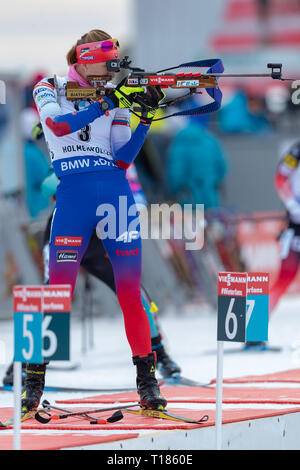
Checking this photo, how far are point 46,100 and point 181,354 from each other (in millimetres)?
3596

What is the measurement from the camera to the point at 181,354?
8383 millimetres

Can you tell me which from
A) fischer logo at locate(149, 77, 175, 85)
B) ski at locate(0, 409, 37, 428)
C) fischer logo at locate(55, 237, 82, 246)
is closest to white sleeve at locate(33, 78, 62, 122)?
fischer logo at locate(149, 77, 175, 85)

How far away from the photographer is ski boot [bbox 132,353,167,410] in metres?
5.22

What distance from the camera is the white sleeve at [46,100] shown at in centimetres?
512

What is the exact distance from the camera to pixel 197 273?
1112 cm

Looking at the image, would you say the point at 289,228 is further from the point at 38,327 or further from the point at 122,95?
the point at 38,327

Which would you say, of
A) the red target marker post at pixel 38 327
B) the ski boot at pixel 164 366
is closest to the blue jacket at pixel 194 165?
the ski boot at pixel 164 366

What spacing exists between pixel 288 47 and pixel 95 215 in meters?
17.4

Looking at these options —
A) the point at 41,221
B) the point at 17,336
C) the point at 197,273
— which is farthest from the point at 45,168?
the point at 17,336

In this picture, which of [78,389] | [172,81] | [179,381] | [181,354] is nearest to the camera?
[172,81]

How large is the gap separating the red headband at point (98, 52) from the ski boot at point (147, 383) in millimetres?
1405

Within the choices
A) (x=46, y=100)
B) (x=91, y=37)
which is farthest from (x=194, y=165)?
(x=46, y=100)

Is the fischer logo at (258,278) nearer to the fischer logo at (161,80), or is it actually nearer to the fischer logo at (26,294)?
the fischer logo at (161,80)

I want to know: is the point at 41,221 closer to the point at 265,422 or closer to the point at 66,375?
the point at 66,375
